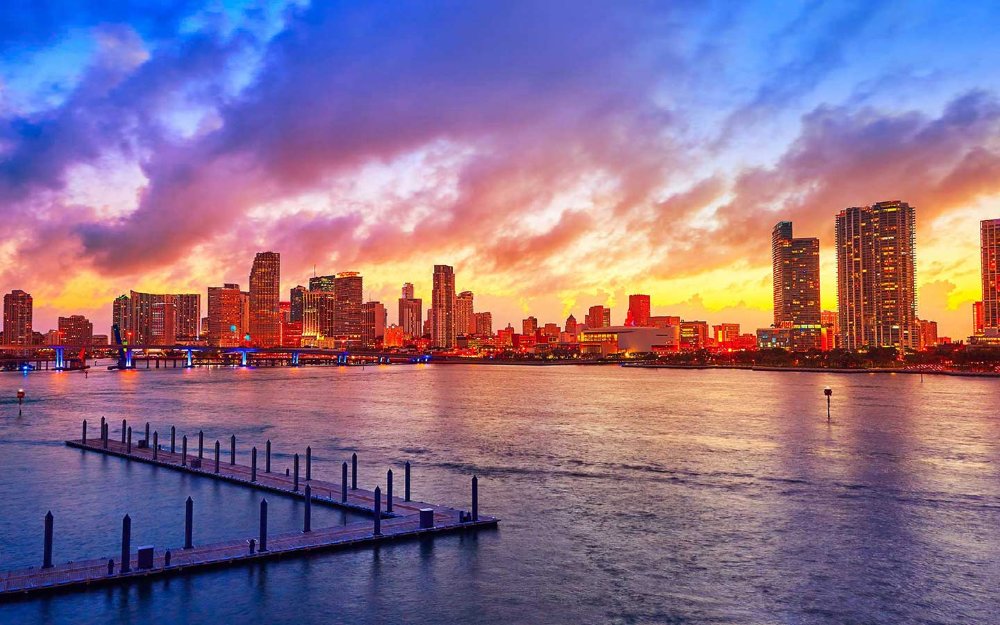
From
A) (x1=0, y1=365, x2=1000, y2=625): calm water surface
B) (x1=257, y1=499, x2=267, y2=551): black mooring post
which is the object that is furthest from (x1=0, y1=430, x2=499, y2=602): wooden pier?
(x1=0, y1=365, x2=1000, y2=625): calm water surface

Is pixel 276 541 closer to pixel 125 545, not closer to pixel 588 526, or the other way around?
pixel 125 545

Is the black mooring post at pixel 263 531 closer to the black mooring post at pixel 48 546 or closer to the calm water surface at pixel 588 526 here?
the calm water surface at pixel 588 526

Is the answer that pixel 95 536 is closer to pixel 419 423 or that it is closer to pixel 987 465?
pixel 419 423

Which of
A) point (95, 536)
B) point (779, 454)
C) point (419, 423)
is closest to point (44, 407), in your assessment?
point (419, 423)

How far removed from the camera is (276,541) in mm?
28891

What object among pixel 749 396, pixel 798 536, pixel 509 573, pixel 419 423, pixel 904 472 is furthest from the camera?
pixel 749 396

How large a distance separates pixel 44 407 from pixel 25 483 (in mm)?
69657

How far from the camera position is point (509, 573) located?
26859 mm

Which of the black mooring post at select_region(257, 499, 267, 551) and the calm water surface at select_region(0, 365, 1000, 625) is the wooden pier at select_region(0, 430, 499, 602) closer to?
the black mooring post at select_region(257, 499, 267, 551)

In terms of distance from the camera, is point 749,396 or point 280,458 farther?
point 749,396

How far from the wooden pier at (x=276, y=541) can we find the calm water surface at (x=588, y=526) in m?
0.59

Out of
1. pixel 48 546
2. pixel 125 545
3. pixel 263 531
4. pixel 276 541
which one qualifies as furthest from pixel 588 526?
pixel 48 546

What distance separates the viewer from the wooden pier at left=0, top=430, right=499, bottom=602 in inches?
970

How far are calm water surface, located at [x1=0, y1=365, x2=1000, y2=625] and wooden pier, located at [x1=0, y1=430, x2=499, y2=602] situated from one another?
1.92ft
